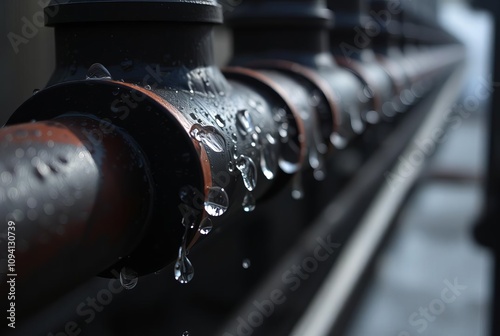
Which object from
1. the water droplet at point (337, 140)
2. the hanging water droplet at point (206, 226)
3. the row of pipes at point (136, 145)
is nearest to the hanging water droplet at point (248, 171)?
the row of pipes at point (136, 145)

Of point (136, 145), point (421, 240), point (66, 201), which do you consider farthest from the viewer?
point (421, 240)

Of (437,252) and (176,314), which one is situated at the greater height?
(176,314)

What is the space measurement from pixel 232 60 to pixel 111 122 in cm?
106

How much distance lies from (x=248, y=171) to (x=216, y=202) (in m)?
0.17

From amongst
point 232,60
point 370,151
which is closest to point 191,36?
point 232,60

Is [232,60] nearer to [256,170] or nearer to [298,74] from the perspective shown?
[298,74]

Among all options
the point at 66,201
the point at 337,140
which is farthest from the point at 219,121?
the point at 337,140

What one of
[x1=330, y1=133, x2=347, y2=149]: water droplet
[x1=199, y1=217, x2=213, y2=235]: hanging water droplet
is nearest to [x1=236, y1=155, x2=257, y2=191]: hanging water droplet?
[x1=199, y1=217, x2=213, y2=235]: hanging water droplet

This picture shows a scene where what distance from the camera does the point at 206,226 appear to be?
2.32 ft

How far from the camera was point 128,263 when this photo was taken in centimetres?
72

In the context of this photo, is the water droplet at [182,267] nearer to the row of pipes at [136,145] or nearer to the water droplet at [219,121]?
the row of pipes at [136,145]

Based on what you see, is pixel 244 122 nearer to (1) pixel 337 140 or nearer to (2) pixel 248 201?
(2) pixel 248 201

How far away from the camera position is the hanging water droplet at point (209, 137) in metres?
0.69

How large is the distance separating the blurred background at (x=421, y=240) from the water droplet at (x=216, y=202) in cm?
100
